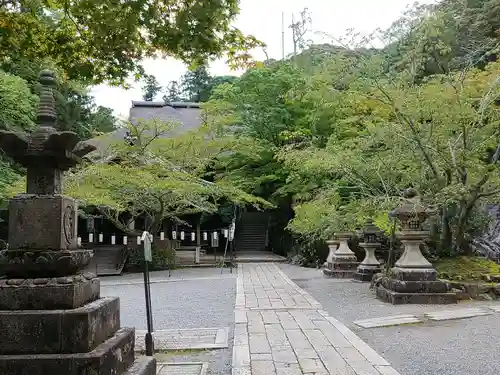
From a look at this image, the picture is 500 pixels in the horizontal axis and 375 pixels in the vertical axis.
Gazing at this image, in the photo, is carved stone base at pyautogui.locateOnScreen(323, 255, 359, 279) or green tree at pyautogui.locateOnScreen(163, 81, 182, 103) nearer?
carved stone base at pyautogui.locateOnScreen(323, 255, 359, 279)

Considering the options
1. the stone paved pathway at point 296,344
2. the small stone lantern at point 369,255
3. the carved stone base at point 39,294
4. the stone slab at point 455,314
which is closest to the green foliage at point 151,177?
the small stone lantern at point 369,255

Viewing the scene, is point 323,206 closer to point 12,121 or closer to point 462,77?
point 462,77

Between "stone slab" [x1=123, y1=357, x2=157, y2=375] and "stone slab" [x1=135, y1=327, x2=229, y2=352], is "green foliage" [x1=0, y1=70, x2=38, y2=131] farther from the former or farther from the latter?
"stone slab" [x1=123, y1=357, x2=157, y2=375]

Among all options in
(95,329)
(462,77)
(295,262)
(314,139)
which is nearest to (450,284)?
(462,77)

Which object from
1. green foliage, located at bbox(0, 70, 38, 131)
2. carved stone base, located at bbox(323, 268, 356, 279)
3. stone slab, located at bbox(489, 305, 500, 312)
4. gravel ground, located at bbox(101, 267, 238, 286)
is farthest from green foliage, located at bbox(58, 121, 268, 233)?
stone slab, located at bbox(489, 305, 500, 312)

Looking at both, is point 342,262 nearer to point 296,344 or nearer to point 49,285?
point 296,344

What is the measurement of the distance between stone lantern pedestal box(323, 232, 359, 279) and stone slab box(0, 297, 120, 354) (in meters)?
11.7

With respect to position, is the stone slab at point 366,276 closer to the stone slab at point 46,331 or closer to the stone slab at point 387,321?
the stone slab at point 387,321

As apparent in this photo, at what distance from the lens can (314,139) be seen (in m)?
17.2

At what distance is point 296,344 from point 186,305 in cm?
441

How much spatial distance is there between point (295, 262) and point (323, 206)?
753cm

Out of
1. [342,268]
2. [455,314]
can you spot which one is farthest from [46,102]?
[342,268]

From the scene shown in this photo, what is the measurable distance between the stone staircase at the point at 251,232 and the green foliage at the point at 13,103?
14.3m

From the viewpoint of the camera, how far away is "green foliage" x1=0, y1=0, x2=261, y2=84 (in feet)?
13.5
